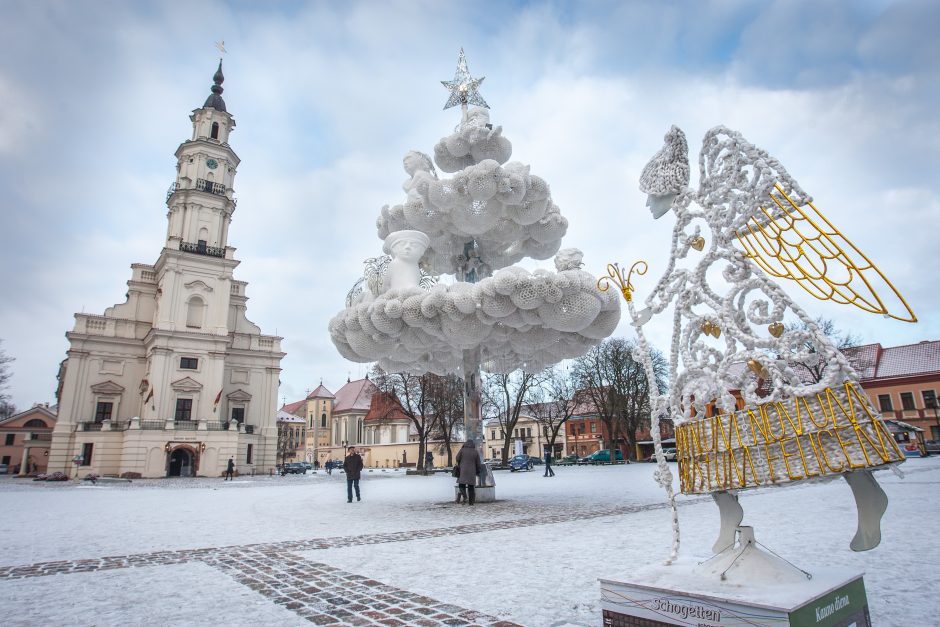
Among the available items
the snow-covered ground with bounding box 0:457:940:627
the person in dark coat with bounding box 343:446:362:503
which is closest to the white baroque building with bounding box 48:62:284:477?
the snow-covered ground with bounding box 0:457:940:627

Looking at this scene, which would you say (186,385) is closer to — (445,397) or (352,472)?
(445,397)

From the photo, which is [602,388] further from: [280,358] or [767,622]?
[767,622]

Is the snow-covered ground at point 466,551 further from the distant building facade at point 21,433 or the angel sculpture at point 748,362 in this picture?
the distant building facade at point 21,433

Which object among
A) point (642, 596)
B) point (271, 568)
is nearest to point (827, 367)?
point (642, 596)

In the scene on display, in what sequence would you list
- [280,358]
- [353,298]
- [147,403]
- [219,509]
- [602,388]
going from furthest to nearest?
[280,358]
[602,388]
[147,403]
[219,509]
[353,298]

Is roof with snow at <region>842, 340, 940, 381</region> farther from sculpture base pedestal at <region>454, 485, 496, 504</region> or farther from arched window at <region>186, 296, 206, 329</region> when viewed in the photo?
arched window at <region>186, 296, 206, 329</region>

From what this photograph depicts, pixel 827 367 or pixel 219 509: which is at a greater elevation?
pixel 827 367

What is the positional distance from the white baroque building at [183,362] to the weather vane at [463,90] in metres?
32.3

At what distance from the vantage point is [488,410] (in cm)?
4616

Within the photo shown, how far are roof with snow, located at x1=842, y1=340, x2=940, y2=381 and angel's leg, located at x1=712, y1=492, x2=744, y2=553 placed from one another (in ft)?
161

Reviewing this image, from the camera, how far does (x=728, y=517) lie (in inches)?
123

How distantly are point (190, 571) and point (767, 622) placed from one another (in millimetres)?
5352

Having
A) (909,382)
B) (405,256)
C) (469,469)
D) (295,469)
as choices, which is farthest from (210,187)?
(909,382)

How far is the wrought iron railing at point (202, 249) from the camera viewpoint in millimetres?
40719
